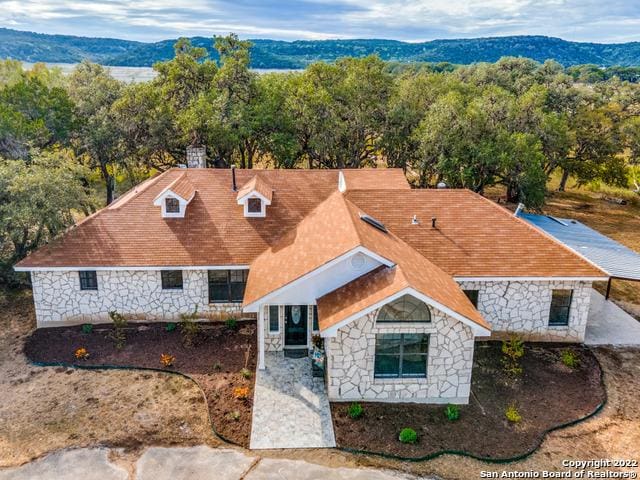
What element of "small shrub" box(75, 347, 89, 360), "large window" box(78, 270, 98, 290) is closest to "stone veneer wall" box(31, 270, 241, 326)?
"large window" box(78, 270, 98, 290)

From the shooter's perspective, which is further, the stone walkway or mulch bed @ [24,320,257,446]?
the stone walkway

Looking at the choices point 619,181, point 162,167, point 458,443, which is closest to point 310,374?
point 458,443

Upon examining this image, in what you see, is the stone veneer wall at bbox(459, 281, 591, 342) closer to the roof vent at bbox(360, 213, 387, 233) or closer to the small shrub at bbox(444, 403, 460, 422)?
the roof vent at bbox(360, 213, 387, 233)

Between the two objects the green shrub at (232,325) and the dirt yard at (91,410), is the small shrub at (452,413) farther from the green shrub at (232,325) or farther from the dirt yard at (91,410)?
the green shrub at (232,325)

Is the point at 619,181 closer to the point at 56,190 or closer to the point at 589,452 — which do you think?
the point at 589,452

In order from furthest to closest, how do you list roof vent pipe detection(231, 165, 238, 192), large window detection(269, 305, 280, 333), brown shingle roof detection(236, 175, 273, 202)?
roof vent pipe detection(231, 165, 238, 192) → brown shingle roof detection(236, 175, 273, 202) → large window detection(269, 305, 280, 333)
